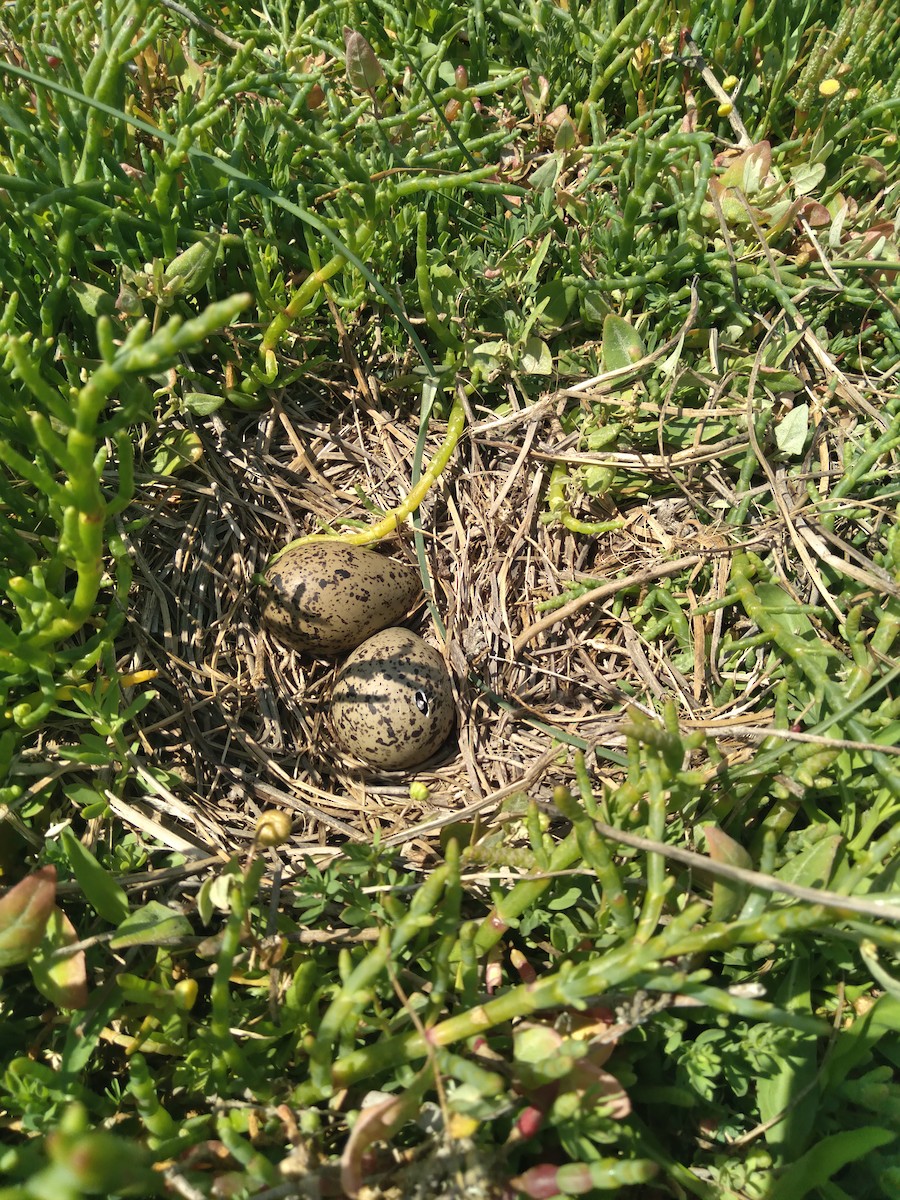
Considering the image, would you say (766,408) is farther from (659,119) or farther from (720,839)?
(720,839)

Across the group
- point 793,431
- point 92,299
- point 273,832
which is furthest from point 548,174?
point 273,832

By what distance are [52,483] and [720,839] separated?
135 centimetres

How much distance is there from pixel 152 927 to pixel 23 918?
0.82 ft

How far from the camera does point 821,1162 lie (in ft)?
4.63

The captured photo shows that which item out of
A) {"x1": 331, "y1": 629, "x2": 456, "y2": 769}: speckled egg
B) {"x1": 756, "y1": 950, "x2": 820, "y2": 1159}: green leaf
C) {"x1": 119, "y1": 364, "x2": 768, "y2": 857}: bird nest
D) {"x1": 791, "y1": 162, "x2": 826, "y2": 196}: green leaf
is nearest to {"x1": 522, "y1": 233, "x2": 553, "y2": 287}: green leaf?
{"x1": 119, "y1": 364, "x2": 768, "y2": 857}: bird nest

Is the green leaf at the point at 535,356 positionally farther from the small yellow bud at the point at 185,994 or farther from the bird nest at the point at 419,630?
the small yellow bud at the point at 185,994

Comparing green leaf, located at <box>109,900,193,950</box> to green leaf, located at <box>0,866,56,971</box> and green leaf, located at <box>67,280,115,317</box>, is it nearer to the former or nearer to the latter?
green leaf, located at <box>0,866,56,971</box>

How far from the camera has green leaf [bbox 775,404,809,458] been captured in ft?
6.82

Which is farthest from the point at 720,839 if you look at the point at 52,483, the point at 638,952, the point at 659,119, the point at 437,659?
the point at 659,119

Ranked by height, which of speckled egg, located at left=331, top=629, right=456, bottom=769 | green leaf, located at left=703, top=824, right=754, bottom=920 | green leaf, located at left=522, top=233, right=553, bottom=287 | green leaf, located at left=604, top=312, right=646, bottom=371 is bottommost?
speckled egg, located at left=331, top=629, right=456, bottom=769

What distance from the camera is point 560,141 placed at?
230 cm

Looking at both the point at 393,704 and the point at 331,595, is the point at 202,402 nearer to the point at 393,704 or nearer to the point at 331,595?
the point at 331,595

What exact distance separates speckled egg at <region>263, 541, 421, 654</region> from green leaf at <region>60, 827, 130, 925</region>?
0.88 m

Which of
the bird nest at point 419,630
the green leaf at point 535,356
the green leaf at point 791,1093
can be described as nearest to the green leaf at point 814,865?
the green leaf at point 791,1093
